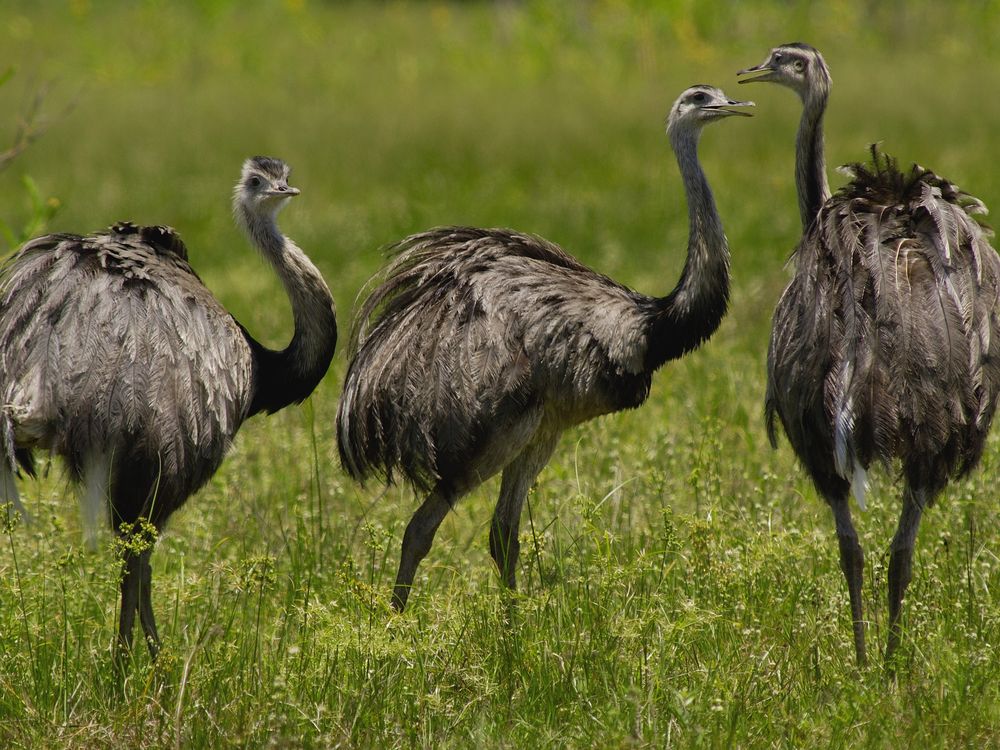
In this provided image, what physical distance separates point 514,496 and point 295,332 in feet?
3.78

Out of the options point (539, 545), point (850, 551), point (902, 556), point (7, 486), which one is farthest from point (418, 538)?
point (902, 556)

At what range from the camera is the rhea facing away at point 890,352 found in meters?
4.71

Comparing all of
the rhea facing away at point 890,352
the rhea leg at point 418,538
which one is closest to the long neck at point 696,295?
the rhea facing away at point 890,352

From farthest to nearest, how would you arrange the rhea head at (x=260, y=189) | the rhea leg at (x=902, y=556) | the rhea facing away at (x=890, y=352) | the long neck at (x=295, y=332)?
the rhea head at (x=260, y=189) → the long neck at (x=295, y=332) → the rhea leg at (x=902, y=556) → the rhea facing away at (x=890, y=352)

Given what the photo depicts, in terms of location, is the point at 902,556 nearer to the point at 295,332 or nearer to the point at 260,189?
the point at 295,332

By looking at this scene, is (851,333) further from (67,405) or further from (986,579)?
(67,405)

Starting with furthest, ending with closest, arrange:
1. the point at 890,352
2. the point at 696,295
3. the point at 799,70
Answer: the point at 799,70 < the point at 696,295 < the point at 890,352

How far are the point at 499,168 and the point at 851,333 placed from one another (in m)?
11.7

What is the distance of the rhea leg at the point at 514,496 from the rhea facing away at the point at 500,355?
0.03ft

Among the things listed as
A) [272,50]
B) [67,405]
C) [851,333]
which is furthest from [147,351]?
[272,50]

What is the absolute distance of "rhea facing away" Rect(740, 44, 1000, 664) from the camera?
15.5ft

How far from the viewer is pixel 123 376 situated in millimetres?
5070

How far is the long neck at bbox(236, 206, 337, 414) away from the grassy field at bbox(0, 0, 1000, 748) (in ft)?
0.86

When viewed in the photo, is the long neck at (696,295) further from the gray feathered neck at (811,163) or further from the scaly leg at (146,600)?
the scaly leg at (146,600)
